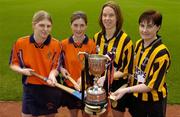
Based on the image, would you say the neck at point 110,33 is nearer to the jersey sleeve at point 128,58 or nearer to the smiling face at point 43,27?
the jersey sleeve at point 128,58

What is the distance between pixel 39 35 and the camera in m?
4.99

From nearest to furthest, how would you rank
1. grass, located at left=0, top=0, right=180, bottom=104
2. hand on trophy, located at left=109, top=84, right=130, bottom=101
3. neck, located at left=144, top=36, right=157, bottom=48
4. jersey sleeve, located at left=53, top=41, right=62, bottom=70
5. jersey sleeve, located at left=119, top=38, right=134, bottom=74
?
1. hand on trophy, located at left=109, top=84, right=130, bottom=101
2. neck, located at left=144, top=36, right=157, bottom=48
3. jersey sleeve, located at left=119, top=38, right=134, bottom=74
4. jersey sleeve, located at left=53, top=41, right=62, bottom=70
5. grass, located at left=0, top=0, right=180, bottom=104

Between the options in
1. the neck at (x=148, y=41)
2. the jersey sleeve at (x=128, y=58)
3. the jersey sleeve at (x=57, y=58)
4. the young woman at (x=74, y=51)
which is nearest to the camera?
the neck at (x=148, y=41)

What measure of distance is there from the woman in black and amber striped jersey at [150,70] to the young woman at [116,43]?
0.19 meters

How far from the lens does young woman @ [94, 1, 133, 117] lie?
496 cm

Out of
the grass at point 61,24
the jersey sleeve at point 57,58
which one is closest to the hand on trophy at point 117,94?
the jersey sleeve at point 57,58

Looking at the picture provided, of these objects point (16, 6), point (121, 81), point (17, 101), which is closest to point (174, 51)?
point (17, 101)

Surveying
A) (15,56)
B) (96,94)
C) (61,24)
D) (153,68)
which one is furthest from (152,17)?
(61,24)

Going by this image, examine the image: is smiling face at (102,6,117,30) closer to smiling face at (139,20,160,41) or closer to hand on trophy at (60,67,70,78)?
smiling face at (139,20,160,41)

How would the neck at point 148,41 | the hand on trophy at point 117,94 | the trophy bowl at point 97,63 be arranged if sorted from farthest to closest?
the neck at point 148,41
the hand on trophy at point 117,94
the trophy bowl at point 97,63

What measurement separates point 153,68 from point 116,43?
29.2 inches

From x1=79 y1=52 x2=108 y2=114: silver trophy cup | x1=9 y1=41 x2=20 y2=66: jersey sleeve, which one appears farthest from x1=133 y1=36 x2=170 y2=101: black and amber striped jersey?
x1=9 y1=41 x2=20 y2=66: jersey sleeve

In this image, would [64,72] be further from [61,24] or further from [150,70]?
[61,24]

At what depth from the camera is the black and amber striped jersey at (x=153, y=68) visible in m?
4.50
